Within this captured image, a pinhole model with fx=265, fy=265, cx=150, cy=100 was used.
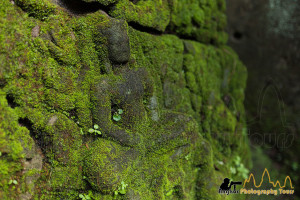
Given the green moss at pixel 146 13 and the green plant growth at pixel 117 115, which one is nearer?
the green plant growth at pixel 117 115

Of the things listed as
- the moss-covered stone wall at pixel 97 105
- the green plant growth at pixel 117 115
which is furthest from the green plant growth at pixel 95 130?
the green plant growth at pixel 117 115

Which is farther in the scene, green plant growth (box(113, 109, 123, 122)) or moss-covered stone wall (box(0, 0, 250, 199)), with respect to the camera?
green plant growth (box(113, 109, 123, 122))

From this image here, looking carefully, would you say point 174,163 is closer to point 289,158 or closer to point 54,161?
point 54,161

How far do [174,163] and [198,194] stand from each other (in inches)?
20.6

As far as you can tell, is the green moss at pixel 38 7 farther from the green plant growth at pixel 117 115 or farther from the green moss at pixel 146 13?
the green plant growth at pixel 117 115

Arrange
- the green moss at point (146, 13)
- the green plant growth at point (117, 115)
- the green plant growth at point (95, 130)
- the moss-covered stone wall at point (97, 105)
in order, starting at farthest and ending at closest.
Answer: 1. the green moss at point (146, 13)
2. the green plant growth at point (117, 115)
3. the green plant growth at point (95, 130)
4. the moss-covered stone wall at point (97, 105)

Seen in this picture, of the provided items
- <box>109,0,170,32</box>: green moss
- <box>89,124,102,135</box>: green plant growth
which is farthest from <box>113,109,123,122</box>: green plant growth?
<box>109,0,170,32</box>: green moss

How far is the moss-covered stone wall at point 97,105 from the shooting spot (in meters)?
1.86

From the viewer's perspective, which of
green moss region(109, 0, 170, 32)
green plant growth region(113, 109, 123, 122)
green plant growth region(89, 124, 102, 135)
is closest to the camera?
green plant growth region(89, 124, 102, 135)

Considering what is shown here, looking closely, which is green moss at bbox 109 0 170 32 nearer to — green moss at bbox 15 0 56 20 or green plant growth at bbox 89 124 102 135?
green moss at bbox 15 0 56 20

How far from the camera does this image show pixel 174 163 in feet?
8.51

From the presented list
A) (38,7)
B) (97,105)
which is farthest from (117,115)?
(38,7)

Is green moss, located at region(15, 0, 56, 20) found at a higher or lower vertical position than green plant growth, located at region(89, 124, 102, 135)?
higher

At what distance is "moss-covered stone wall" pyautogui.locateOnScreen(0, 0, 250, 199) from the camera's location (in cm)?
186
